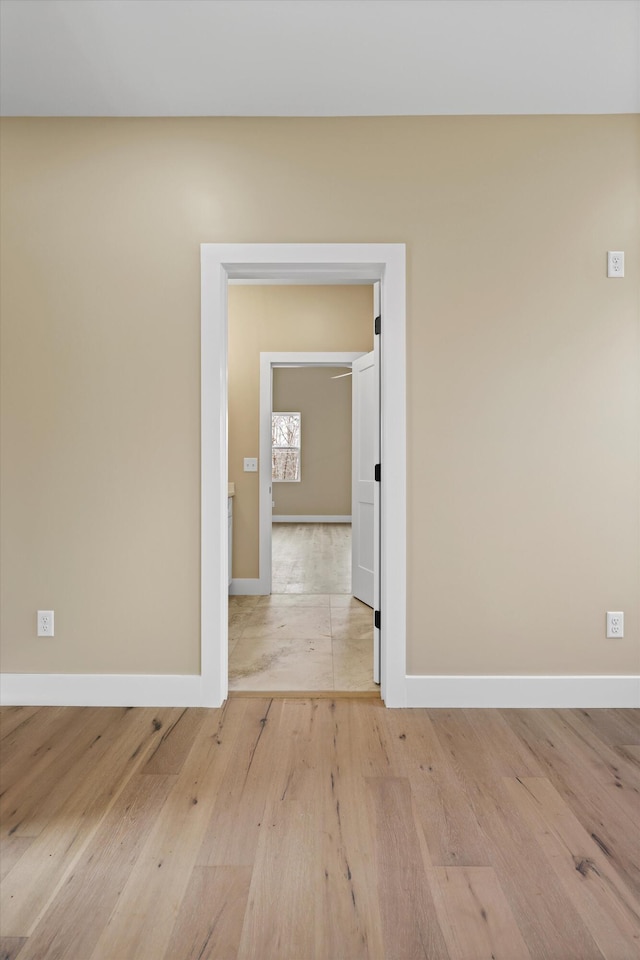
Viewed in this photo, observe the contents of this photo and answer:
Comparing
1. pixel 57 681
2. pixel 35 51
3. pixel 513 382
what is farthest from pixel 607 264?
pixel 57 681

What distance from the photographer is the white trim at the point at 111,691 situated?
9.21 ft

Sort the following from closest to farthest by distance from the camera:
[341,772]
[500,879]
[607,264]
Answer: [500,879] → [341,772] → [607,264]

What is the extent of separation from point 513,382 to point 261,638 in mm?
2358


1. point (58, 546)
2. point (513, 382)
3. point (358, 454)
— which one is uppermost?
point (513, 382)

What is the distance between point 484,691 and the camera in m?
2.79

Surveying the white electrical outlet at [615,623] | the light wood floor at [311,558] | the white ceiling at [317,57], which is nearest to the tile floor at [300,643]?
the light wood floor at [311,558]

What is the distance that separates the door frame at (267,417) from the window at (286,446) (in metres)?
5.81

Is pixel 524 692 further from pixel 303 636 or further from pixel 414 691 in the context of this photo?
pixel 303 636

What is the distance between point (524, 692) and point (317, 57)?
297cm

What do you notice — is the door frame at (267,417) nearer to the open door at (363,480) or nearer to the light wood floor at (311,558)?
the open door at (363,480)

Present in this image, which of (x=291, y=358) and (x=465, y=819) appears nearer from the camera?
(x=465, y=819)

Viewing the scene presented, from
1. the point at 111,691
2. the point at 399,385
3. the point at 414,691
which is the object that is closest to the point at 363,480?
the point at 399,385

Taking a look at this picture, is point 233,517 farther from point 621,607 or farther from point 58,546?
point 621,607

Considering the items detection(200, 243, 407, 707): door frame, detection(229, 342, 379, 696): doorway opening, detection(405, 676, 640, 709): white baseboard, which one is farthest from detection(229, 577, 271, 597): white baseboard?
detection(405, 676, 640, 709): white baseboard
